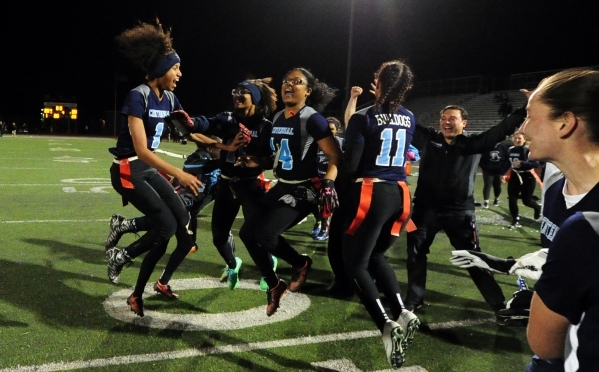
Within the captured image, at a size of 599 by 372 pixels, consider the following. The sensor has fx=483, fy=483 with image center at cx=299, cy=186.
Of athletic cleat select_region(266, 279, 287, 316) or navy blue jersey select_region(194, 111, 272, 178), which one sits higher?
navy blue jersey select_region(194, 111, 272, 178)

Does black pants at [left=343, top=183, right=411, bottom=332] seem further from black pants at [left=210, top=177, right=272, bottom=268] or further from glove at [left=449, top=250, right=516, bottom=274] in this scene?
glove at [left=449, top=250, right=516, bottom=274]

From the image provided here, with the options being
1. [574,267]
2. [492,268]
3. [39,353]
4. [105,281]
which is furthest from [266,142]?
[574,267]

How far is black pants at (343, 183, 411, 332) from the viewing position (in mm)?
3316

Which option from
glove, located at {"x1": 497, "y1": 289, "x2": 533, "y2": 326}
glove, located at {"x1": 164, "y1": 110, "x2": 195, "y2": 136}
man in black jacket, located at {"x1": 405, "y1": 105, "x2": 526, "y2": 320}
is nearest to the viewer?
glove, located at {"x1": 497, "y1": 289, "x2": 533, "y2": 326}

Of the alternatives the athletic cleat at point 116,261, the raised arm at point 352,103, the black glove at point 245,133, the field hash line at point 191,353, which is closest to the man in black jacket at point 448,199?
the field hash line at point 191,353

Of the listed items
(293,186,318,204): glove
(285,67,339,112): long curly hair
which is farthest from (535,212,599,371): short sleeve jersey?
(285,67,339,112): long curly hair

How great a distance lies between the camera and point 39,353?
3.21 m

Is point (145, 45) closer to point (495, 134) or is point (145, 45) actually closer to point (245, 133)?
point (245, 133)

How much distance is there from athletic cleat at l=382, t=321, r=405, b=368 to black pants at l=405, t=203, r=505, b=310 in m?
1.38

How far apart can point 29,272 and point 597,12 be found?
3264 cm

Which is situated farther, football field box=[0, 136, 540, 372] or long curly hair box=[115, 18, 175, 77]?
long curly hair box=[115, 18, 175, 77]

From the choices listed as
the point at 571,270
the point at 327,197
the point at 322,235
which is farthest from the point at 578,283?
the point at 322,235

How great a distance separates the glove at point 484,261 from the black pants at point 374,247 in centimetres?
135

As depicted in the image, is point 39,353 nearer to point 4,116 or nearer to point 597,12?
point 597,12
